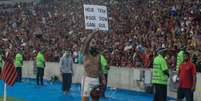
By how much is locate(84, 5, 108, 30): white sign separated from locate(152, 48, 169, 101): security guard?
1.71 meters

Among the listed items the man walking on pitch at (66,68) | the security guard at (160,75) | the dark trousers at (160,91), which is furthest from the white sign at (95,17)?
the man walking on pitch at (66,68)

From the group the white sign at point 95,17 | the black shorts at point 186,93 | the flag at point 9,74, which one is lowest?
the black shorts at point 186,93

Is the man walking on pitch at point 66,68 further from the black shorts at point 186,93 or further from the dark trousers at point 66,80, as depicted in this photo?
Answer: the black shorts at point 186,93

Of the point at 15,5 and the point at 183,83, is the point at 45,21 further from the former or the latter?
the point at 183,83

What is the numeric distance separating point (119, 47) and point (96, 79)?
45.9ft

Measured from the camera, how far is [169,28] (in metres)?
27.1

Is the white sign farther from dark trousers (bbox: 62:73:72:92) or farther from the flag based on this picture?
dark trousers (bbox: 62:73:72:92)

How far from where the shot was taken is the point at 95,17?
1574 centimetres

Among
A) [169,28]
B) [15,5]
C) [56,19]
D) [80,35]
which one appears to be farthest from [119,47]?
[15,5]

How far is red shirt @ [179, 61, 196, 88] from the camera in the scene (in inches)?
624

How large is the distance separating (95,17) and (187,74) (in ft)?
9.94

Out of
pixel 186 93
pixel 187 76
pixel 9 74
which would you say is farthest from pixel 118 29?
pixel 187 76

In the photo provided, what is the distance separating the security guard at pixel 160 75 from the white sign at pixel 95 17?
1.71 m

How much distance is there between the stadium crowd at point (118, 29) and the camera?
80.4 ft
